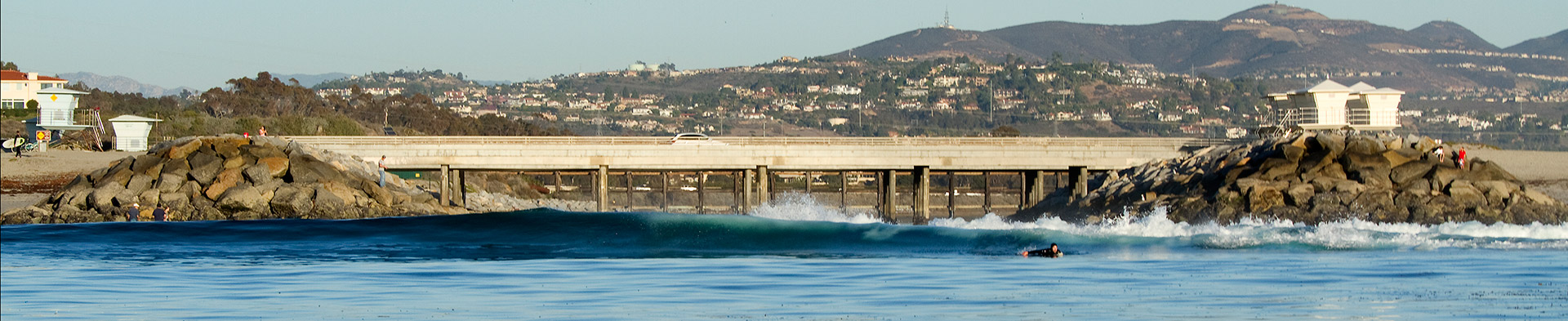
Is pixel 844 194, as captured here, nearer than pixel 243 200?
No

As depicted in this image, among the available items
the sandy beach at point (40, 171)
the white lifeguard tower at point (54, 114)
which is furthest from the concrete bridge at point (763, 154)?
the white lifeguard tower at point (54, 114)

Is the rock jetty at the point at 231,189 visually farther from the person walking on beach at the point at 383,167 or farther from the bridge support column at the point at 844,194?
the bridge support column at the point at 844,194

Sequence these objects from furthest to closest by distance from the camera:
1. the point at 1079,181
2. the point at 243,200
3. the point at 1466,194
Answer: the point at 1079,181 < the point at 243,200 < the point at 1466,194

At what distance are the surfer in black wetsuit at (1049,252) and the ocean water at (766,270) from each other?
0.43 metres

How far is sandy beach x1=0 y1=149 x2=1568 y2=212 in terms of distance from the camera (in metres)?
49.6

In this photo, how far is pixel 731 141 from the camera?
169ft

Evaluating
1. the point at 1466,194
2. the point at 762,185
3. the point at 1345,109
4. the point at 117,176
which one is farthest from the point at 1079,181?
the point at 117,176

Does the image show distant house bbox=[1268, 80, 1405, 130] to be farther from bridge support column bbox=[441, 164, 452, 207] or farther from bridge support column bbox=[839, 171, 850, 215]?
bridge support column bbox=[441, 164, 452, 207]

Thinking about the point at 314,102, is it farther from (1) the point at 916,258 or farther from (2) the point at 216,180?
(1) the point at 916,258

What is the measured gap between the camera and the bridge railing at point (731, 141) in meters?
51.3

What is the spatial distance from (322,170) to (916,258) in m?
25.6

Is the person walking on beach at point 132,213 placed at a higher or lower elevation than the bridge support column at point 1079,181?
lower

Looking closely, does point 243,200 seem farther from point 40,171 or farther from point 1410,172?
point 1410,172

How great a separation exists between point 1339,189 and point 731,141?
2003 centimetres
